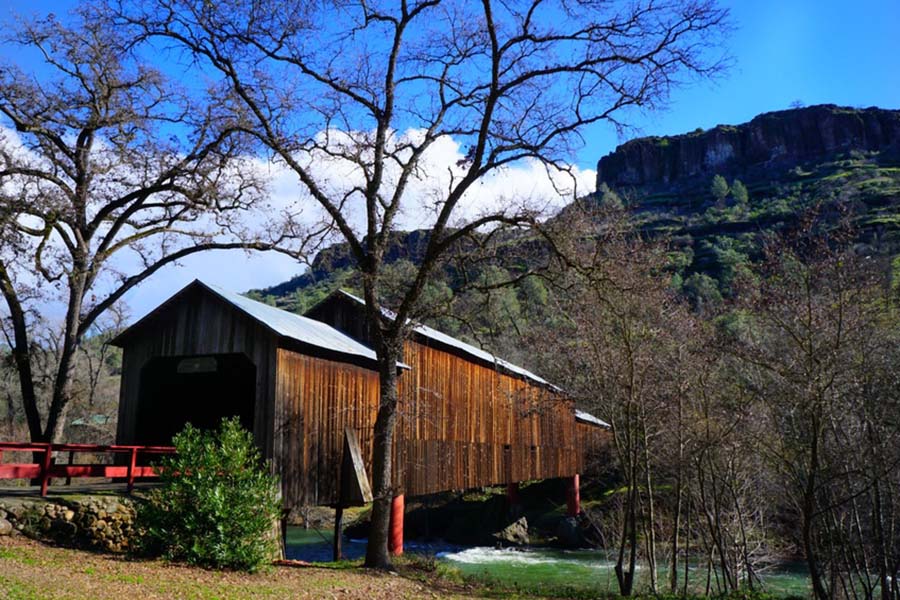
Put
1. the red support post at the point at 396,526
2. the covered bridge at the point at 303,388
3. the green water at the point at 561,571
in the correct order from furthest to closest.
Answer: the red support post at the point at 396,526 < the green water at the point at 561,571 < the covered bridge at the point at 303,388

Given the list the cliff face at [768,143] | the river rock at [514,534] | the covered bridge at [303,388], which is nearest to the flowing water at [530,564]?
the river rock at [514,534]

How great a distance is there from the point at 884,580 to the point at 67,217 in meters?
19.8

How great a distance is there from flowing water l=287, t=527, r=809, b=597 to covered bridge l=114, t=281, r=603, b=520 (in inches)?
122

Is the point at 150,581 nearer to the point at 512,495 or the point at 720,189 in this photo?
the point at 512,495

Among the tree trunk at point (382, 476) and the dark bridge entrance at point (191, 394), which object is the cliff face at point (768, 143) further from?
the tree trunk at point (382, 476)

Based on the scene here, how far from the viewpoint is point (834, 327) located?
11.1 m

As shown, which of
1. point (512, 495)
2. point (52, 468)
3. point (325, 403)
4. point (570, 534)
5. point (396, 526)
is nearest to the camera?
point (52, 468)

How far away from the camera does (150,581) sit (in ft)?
29.6

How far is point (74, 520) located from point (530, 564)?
56.3 feet

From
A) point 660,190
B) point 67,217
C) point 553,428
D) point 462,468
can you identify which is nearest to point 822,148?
point 660,190

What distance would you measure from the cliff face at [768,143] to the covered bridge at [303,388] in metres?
93.0

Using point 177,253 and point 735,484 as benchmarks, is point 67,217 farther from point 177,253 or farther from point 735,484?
point 735,484

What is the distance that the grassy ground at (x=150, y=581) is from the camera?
809 cm

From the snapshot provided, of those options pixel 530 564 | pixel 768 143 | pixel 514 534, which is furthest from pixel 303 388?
pixel 768 143
